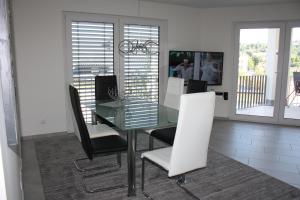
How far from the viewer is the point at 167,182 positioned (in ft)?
10.0

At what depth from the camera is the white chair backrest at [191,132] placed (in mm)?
2219

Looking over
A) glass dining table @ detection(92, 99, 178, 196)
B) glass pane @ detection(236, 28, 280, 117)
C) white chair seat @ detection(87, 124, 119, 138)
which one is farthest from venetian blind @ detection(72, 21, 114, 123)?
glass pane @ detection(236, 28, 280, 117)

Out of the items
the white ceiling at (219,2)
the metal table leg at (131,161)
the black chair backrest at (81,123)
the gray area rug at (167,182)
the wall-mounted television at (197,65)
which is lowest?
the gray area rug at (167,182)

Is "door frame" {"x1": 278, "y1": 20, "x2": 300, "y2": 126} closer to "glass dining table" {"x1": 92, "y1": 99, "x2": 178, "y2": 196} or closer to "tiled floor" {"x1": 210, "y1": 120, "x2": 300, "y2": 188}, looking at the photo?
"tiled floor" {"x1": 210, "y1": 120, "x2": 300, "y2": 188}

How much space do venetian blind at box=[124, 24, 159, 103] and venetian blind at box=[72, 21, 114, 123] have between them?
0.38 metres

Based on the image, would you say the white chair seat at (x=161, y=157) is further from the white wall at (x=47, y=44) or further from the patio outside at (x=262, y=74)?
the patio outside at (x=262, y=74)

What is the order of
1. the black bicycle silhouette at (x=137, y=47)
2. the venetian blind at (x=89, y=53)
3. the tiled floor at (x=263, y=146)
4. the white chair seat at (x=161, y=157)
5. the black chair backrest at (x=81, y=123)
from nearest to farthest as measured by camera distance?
the white chair seat at (x=161, y=157), the black chair backrest at (x=81, y=123), the tiled floor at (x=263, y=146), the venetian blind at (x=89, y=53), the black bicycle silhouette at (x=137, y=47)

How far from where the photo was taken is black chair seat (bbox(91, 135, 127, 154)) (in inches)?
109

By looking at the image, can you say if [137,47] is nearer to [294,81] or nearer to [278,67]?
[278,67]

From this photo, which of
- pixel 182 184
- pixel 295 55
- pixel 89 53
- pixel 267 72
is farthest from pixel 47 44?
pixel 295 55

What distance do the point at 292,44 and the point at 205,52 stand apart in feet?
5.88

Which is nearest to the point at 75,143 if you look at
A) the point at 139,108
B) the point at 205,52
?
Answer: the point at 139,108

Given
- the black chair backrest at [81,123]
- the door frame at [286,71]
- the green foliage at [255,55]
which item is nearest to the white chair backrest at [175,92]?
the black chair backrest at [81,123]

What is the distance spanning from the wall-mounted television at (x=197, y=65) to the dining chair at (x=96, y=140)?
2.64 meters
